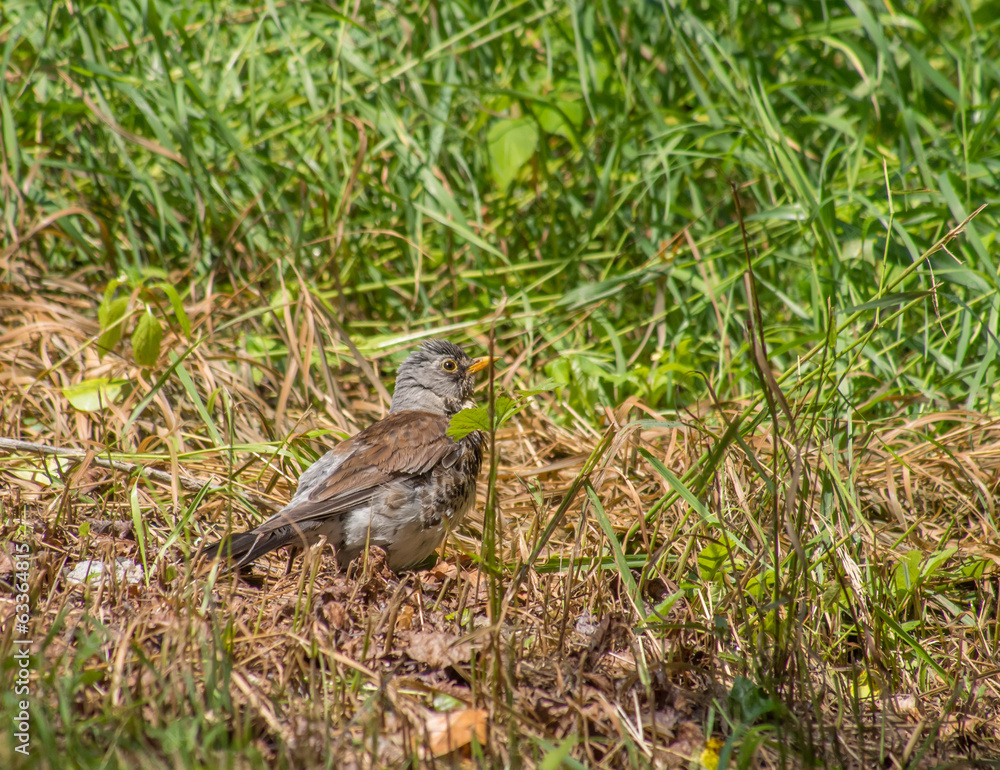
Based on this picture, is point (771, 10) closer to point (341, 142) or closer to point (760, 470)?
point (341, 142)

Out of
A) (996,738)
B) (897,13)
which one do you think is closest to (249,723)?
(996,738)

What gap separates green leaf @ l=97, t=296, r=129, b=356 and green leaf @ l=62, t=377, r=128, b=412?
23 cm

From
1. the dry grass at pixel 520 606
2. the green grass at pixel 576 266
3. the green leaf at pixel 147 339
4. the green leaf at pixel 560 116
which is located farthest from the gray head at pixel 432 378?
the green leaf at pixel 560 116

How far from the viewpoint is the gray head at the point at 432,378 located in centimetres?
442

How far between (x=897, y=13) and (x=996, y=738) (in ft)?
13.7

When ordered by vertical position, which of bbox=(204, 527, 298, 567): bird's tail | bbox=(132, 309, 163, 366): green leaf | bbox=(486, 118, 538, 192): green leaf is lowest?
bbox=(204, 527, 298, 567): bird's tail

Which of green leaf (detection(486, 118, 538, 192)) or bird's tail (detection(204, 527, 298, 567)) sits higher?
green leaf (detection(486, 118, 538, 192))

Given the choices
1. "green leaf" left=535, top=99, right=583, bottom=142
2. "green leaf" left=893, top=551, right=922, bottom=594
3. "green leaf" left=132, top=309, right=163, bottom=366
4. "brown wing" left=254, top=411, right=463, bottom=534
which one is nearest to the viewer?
"green leaf" left=893, top=551, right=922, bottom=594

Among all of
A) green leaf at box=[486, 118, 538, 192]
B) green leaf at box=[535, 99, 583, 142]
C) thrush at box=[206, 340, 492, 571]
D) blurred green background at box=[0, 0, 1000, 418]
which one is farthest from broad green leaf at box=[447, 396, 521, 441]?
green leaf at box=[535, 99, 583, 142]

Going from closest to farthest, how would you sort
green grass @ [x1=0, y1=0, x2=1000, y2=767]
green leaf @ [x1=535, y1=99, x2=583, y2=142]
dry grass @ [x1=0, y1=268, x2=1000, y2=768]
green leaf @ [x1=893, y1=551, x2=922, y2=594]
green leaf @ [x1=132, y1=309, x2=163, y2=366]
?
1. dry grass @ [x1=0, y1=268, x2=1000, y2=768]
2. green leaf @ [x1=893, y1=551, x2=922, y2=594]
3. green grass @ [x1=0, y1=0, x2=1000, y2=767]
4. green leaf @ [x1=132, y1=309, x2=163, y2=366]
5. green leaf @ [x1=535, y1=99, x2=583, y2=142]

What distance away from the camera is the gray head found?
442 cm

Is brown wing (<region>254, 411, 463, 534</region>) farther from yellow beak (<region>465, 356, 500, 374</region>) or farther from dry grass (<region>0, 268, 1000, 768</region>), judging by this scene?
yellow beak (<region>465, 356, 500, 374</region>)

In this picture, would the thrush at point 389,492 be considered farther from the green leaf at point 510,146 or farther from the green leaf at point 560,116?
the green leaf at point 560,116

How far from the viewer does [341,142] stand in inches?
200
